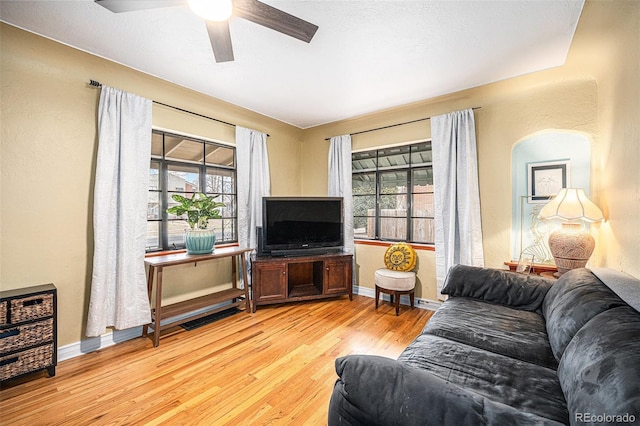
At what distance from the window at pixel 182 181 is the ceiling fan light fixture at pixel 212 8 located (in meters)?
1.91

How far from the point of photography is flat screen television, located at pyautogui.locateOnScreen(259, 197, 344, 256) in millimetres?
3707

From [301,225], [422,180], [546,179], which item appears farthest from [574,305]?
[301,225]

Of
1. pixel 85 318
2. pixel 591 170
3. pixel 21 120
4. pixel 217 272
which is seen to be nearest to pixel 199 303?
pixel 217 272

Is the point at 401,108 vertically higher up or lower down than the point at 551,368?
higher up

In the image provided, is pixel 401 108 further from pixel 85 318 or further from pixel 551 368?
pixel 85 318

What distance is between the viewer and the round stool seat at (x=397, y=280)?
334 centimetres

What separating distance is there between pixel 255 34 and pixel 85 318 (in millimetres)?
2980

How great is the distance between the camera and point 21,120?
2.20 meters

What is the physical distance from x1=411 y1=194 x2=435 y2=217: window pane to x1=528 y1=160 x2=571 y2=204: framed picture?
1098 mm

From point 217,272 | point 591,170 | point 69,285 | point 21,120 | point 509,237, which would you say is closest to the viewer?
point 21,120

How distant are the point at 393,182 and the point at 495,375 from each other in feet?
9.98

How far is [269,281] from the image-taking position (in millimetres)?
3547

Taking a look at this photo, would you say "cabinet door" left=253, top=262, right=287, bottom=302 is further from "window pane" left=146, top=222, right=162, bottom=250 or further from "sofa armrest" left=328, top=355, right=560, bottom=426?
"sofa armrest" left=328, top=355, right=560, bottom=426

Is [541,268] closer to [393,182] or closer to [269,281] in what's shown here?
[393,182]
